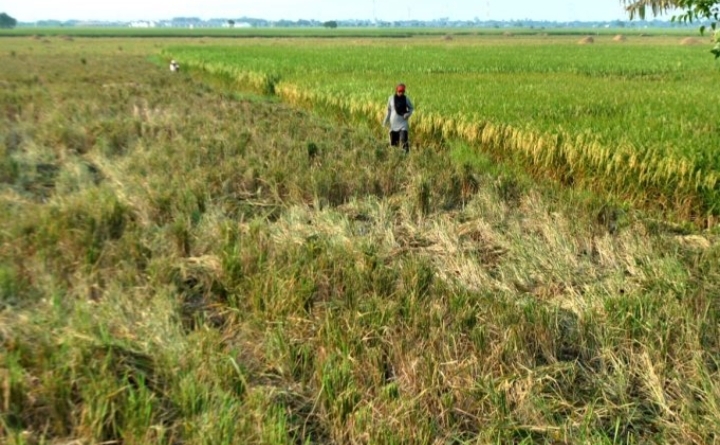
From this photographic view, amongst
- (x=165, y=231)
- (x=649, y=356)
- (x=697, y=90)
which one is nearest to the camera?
(x=649, y=356)

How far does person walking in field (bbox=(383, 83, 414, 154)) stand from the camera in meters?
9.97

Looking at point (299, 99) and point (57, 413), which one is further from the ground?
point (299, 99)

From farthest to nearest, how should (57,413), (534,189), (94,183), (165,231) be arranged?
(94,183) → (534,189) → (165,231) → (57,413)

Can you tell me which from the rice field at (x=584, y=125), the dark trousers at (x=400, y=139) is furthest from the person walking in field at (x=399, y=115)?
the rice field at (x=584, y=125)

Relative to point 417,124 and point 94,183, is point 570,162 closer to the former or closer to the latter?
point 417,124

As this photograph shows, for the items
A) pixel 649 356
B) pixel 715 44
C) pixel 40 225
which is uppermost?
Result: pixel 715 44

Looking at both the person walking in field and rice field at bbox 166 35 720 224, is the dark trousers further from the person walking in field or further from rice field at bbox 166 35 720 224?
rice field at bbox 166 35 720 224

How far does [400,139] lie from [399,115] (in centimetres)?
42

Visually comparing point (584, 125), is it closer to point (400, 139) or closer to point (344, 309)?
point (400, 139)

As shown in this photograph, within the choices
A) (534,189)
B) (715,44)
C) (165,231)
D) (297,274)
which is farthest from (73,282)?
(715,44)

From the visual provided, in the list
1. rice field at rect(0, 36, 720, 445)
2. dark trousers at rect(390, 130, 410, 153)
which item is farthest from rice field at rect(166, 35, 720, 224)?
dark trousers at rect(390, 130, 410, 153)

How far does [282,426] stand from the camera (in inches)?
107

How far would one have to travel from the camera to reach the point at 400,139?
403 inches

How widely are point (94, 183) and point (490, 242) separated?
5.18 m
